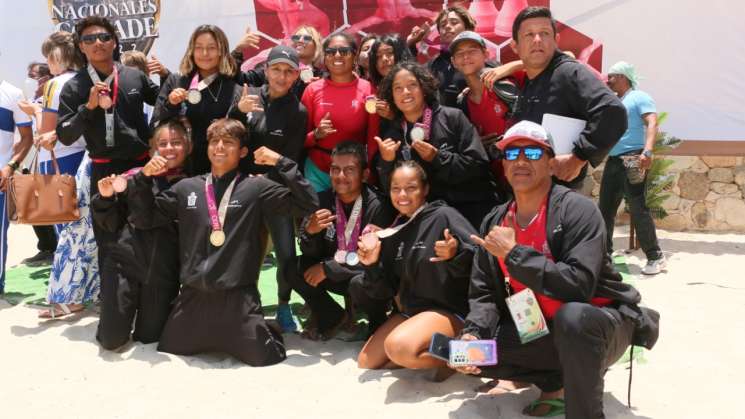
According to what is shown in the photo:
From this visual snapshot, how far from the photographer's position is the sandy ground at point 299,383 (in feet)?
10.3

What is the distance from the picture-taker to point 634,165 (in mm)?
5961

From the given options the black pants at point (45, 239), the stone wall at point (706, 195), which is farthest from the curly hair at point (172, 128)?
the stone wall at point (706, 195)

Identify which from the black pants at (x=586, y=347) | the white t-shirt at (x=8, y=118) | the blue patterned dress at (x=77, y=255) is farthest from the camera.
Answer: the white t-shirt at (x=8, y=118)

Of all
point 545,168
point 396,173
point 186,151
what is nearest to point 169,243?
point 186,151

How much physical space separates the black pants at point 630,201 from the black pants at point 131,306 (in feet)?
12.4

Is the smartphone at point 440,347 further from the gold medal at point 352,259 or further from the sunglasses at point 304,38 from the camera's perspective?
the sunglasses at point 304,38

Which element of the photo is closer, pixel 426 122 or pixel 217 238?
pixel 217 238

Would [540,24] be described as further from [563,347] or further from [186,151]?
[186,151]

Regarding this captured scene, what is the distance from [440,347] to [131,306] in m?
2.10

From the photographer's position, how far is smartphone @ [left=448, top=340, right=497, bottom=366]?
2.84 m

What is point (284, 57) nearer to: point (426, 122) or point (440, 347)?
point (426, 122)

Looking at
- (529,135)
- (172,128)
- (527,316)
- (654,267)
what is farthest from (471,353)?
(654,267)

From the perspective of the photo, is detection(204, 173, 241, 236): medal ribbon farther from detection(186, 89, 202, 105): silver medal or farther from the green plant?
the green plant

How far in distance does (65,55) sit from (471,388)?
3768mm
